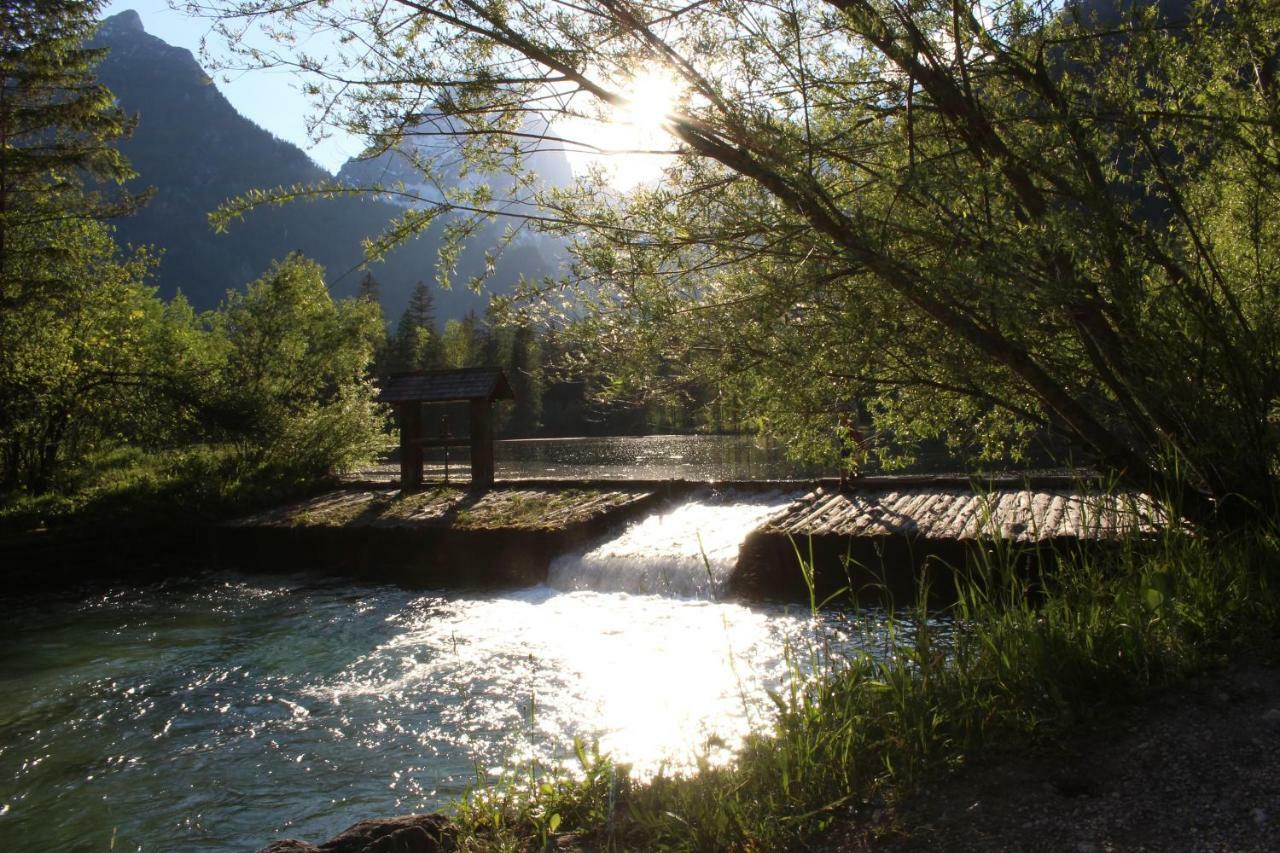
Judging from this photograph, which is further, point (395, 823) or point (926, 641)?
point (926, 641)

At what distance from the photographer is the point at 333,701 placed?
7.25 metres

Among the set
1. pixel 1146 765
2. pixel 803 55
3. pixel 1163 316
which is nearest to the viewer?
pixel 1146 765

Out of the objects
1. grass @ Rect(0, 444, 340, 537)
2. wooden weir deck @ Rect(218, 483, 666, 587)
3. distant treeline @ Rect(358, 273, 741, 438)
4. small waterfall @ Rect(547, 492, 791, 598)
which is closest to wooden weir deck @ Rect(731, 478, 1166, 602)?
small waterfall @ Rect(547, 492, 791, 598)

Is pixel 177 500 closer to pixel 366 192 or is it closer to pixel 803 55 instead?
pixel 366 192

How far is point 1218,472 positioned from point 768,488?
1110 cm

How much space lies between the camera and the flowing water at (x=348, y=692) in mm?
5301

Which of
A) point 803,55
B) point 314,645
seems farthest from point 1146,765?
point 314,645

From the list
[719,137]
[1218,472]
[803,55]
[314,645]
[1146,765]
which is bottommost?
[314,645]

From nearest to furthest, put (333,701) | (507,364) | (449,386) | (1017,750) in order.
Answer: (1017,750) → (333,701) → (449,386) → (507,364)

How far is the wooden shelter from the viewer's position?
1670 centimetres

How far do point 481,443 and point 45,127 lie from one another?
1089cm

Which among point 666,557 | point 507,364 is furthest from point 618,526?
point 507,364

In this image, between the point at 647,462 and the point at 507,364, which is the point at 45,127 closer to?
the point at 647,462

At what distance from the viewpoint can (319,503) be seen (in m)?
16.5
